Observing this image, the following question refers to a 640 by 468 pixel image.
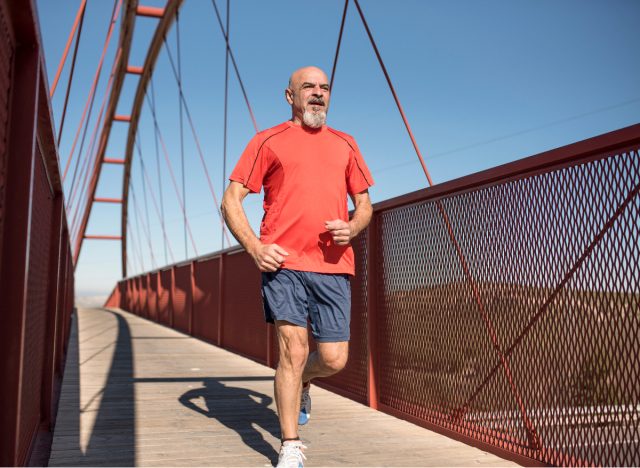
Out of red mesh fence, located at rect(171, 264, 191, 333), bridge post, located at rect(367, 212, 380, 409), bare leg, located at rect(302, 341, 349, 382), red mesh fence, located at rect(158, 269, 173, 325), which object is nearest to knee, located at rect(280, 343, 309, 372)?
bare leg, located at rect(302, 341, 349, 382)

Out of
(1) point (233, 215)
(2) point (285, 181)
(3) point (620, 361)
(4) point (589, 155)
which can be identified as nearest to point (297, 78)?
(2) point (285, 181)

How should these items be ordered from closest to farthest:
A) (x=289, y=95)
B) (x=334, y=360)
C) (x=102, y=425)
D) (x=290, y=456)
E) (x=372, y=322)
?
(x=290, y=456), (x=334, y=360), (x=289, y=95), (x=102, y=425), (x=372, y=322)

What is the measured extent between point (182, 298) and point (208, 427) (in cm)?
827

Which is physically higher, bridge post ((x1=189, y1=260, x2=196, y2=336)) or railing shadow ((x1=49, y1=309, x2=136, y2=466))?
bridge post ((x1=189, y1=260, x2=196, y2=336))

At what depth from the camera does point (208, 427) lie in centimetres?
333

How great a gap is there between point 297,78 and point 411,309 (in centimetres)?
142

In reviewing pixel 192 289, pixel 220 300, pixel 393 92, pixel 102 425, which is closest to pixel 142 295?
pixel 192 289

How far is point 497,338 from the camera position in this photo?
277 cm

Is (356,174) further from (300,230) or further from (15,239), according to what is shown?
(15,239)

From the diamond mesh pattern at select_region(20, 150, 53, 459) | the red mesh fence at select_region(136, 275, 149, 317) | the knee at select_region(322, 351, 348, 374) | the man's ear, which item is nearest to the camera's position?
the diamond mesh pattern at select_region(20, 150, 53, 459)

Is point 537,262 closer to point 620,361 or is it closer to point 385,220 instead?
point 620,361

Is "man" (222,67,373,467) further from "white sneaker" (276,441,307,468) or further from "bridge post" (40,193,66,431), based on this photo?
"bridge post" (40,193,66,431)

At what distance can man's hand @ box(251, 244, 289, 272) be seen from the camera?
2.48 meters

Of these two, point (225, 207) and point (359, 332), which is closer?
point (225, 207)
